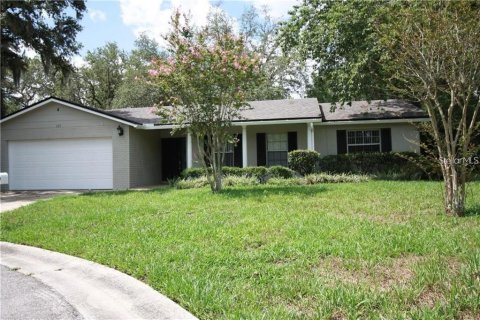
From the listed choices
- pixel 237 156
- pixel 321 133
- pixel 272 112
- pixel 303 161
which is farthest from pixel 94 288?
pixel 321 133

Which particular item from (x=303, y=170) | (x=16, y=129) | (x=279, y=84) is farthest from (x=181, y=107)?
(x=279, y=84)

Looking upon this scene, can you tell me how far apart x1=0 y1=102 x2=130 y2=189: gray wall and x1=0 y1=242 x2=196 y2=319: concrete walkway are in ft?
34.7

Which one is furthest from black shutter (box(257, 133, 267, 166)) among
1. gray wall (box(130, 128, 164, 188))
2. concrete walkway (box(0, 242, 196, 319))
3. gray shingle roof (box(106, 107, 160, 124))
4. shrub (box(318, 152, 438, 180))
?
concrete walkway (box(0, 242, 196, 319))

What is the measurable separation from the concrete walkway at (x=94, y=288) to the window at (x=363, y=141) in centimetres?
1435

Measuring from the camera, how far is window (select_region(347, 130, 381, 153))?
17797 mm

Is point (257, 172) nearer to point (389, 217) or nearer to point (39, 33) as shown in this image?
point (389, 217)

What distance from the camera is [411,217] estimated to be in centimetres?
715

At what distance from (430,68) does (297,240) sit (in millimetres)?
4288

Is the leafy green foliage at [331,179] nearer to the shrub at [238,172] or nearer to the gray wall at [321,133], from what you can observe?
the shrub at [238,172]

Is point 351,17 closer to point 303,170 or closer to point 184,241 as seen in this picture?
point 303,170

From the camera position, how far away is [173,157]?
20.2 meters

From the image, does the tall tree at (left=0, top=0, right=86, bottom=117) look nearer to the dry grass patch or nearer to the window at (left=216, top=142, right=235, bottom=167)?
the window at (left=216, top=142, right=235, bottom=167)

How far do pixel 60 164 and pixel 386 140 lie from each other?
14.5 m

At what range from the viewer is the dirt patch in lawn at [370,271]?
412 cm
